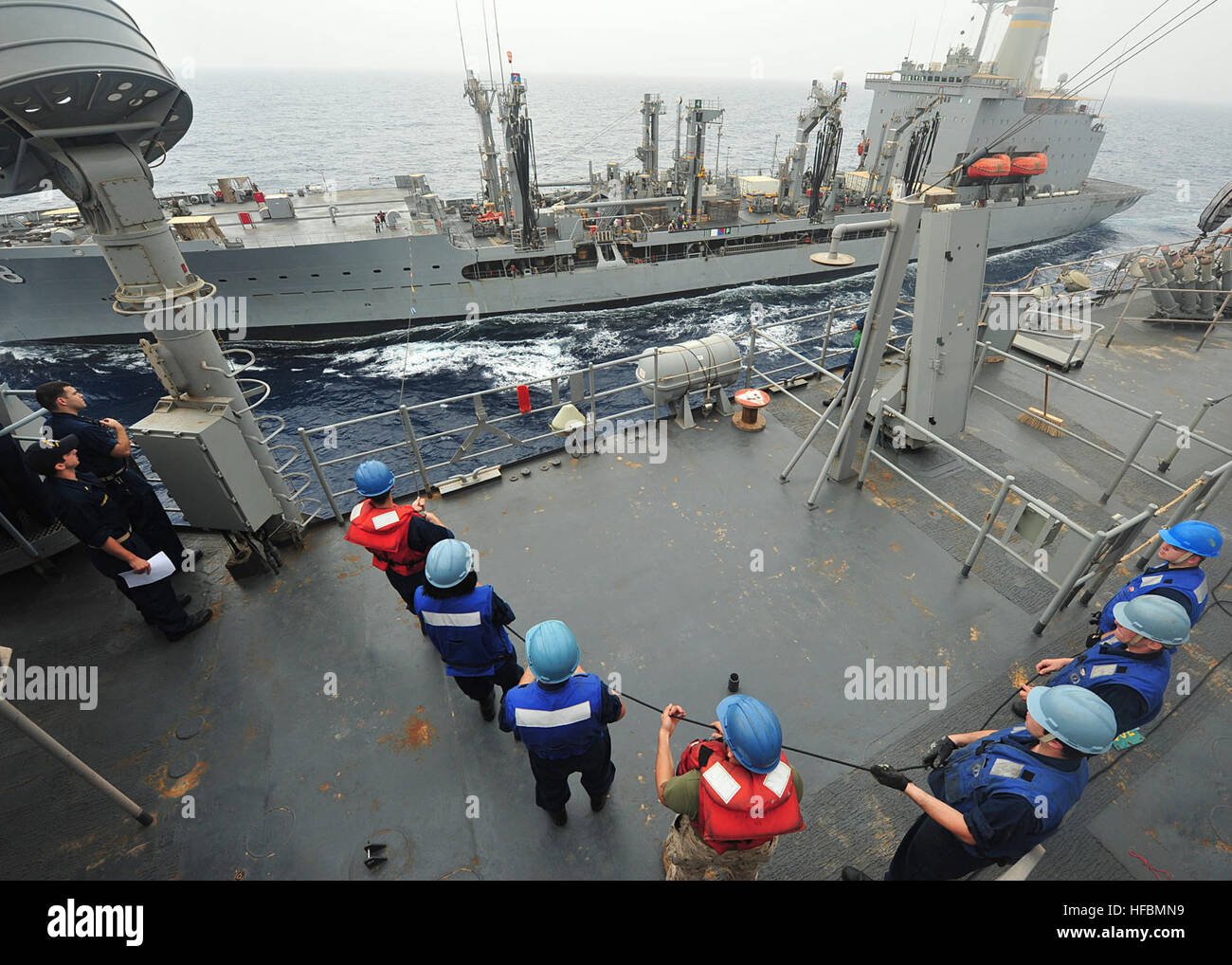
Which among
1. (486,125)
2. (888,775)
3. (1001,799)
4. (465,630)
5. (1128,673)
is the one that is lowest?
(888,775)

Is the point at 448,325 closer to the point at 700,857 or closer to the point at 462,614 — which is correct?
the point at 462,614

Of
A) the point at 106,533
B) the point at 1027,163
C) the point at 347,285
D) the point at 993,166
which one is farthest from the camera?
the point at 1027,163

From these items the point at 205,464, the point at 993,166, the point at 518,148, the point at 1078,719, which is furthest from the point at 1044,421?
the point at 993,166

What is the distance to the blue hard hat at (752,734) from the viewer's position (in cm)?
218

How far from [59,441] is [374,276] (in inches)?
831

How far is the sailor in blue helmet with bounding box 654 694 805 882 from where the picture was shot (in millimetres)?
2205

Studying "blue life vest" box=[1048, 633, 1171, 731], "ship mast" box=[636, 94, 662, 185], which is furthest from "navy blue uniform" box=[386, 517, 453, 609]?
"ship mast" box=[636, 94, 662, 185]

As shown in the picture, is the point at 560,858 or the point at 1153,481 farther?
the point at 1153,481

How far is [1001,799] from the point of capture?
7.69 ft

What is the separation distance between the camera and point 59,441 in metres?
Result: 3.80

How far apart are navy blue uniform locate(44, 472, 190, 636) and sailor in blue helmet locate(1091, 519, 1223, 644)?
22.7ft

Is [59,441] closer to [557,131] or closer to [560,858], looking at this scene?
[560,858]

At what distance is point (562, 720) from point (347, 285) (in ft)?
79.6
